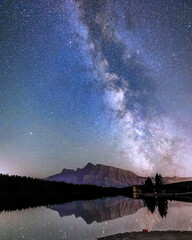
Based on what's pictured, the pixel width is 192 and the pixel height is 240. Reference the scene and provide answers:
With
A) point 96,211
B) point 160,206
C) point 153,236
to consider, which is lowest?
point 153,236

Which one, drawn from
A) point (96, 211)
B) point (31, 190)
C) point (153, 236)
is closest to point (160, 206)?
point (96, 211)

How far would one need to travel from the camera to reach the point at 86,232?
24.4 meters

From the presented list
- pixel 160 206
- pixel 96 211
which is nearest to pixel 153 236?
pixel 96 211

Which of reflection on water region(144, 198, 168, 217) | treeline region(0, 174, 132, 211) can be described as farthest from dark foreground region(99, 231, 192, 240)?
treeline region(0, 174, 132, 211)

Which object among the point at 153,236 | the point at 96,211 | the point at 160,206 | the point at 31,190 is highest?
the point at 31,190

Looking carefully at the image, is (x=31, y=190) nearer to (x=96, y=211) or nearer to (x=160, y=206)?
(x=160, y=206)

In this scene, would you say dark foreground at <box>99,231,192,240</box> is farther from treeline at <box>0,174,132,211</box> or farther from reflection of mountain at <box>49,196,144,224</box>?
treeline at <box>0,174,132,211</box>

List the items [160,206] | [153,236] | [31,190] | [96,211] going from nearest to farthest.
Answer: [153,236] → [96,211] → [160,206] → [31,190]

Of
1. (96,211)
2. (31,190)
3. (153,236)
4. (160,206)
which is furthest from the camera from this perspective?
(31,190)

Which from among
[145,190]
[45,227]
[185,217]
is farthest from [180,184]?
[45,227]

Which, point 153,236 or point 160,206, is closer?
point 153,236

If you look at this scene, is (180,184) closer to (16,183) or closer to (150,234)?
(16,183)

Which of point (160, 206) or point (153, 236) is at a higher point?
point (160, 206)

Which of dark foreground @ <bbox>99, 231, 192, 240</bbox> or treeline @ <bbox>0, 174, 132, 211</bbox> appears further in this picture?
treeline @ <bbox>0, 174, 132, 211</bbox>
